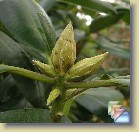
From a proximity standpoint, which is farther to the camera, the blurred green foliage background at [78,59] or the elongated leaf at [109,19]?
the elongated leaf at [109,19]

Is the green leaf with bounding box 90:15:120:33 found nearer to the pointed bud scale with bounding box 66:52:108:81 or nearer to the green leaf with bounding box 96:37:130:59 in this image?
the green leaf with bounding box 96:37:130:59

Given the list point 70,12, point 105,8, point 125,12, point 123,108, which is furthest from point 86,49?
point 123,108

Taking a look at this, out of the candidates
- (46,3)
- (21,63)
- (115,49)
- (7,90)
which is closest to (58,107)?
(21,63)

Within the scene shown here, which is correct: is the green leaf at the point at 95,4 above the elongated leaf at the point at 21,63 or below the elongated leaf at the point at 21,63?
above

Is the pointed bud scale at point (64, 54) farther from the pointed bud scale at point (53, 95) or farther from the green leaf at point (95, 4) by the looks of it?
the green leaf at point (95, 4)

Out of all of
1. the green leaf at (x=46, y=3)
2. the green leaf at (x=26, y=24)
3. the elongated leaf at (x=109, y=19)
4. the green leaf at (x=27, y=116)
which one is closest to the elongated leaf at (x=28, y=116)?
the green leaf at (x=27, y=116)

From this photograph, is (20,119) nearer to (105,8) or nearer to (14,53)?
(14,53)

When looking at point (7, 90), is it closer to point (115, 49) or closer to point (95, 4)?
point (95, 4)
